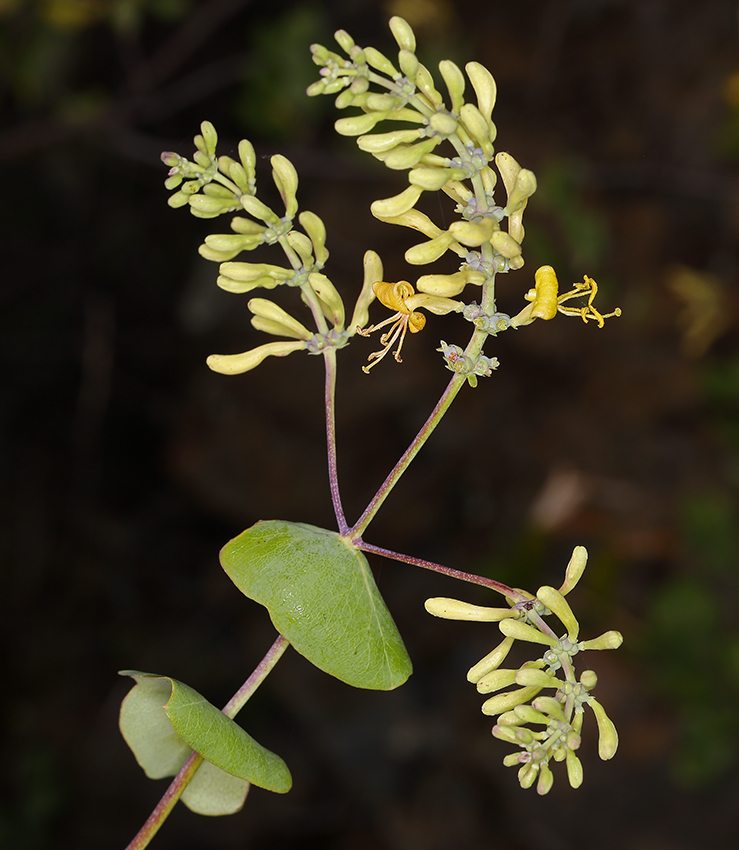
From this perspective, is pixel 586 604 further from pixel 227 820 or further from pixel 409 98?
pixel 409 98

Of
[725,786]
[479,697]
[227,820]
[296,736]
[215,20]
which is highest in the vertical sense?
[215,20]

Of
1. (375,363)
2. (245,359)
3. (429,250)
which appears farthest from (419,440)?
(245,359)

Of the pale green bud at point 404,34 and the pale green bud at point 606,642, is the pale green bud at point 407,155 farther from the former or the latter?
the pale green bud at point 606,642

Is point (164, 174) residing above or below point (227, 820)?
above

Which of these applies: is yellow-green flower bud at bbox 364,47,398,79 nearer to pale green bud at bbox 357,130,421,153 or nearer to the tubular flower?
pale green bud at bbox 357,130,421,153

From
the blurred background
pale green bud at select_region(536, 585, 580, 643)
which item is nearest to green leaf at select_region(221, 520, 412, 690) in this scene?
pale green bud at select_region(536, 585, 580, 643)

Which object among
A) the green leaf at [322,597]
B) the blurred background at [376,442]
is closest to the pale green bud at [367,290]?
the green leaf at [322,597]

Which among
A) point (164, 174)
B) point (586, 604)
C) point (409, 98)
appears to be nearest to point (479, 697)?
point (586, 604)
